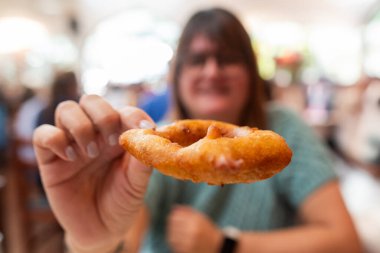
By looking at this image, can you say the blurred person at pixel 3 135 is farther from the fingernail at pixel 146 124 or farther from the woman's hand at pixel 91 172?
the fingernail at pixel 146 124

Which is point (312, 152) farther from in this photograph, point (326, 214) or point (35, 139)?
point (35, 139)

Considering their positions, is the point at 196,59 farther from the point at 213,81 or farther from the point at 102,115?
the point at 102,115

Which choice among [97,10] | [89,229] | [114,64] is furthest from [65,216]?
[97,10]

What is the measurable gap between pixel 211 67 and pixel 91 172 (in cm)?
43

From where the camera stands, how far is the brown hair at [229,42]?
89cm

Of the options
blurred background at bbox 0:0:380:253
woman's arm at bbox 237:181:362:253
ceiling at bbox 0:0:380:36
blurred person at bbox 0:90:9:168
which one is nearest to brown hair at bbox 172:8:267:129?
woman's arm at bbox 237:181:362:253

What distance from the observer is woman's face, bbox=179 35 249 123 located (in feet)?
2.93

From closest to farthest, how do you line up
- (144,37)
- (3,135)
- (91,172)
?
(91,172) < (3,135) < (144,37)

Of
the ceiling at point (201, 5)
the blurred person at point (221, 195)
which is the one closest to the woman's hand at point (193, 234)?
the blurred person at point (221, 195)

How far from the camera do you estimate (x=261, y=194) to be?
3.04ft

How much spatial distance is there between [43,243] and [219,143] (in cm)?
192

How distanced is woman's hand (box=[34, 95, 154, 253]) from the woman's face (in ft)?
1.27

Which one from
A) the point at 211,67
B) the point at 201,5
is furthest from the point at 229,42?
the point at 201,5

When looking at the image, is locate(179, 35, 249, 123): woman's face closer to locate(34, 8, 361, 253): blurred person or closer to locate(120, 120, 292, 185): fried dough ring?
locate(34, 8, 361, 253): blurred person
